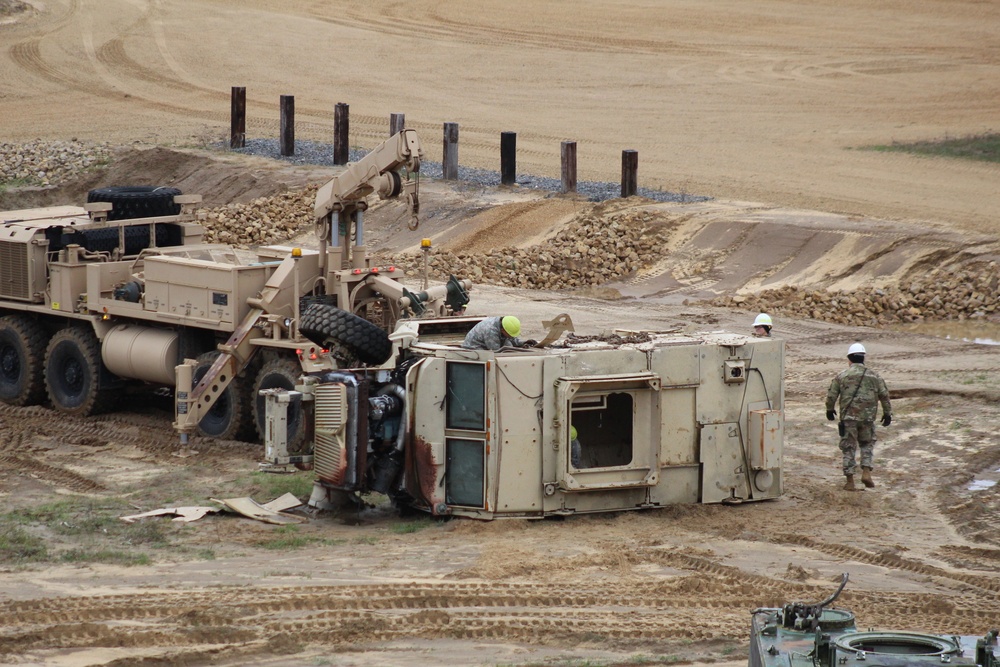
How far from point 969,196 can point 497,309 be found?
9111mm

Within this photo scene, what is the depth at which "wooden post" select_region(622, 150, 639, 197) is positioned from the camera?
85.1 ft

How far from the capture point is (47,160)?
1278 inches

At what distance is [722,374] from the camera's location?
43.4 ft

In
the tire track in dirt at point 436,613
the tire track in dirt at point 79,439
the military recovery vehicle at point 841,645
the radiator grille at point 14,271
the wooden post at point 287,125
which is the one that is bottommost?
the tire track in dirt at point 436,613

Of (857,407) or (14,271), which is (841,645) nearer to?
(857,407)

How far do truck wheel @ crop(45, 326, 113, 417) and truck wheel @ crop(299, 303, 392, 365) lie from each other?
3593mm

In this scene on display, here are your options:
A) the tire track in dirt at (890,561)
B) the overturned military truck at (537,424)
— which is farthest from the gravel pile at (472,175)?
the tire track in dirt at (890,561)

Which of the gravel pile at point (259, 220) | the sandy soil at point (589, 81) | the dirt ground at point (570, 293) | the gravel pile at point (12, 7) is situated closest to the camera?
the dirt ground at point (570, 293)

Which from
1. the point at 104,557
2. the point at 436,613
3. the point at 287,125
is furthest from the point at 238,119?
the point at 436,613

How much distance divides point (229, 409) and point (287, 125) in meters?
14.9

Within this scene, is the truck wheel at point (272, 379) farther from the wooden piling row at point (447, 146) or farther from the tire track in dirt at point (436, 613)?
the wooden piling row at point (447, 146)

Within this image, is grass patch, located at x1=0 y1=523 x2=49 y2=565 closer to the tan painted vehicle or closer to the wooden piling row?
the tan painted vehicle

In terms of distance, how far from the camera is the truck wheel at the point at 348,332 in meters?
14.9

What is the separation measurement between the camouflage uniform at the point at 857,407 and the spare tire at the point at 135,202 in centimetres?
811
